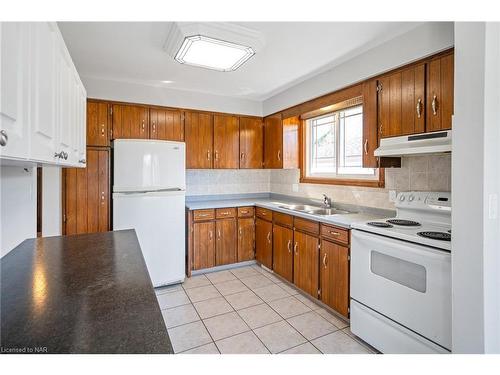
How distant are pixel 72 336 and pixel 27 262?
2.98 feet

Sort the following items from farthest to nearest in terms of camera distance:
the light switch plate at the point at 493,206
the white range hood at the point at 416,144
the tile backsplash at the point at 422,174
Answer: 1. the tile backsplash at the point at 422,174
2. the white range hood at the point at 416,144
3. the light switch plate at the point at 493,206

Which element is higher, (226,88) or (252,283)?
(226,88)

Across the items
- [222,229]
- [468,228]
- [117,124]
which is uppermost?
[117,124]

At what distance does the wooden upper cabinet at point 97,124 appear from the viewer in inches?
121

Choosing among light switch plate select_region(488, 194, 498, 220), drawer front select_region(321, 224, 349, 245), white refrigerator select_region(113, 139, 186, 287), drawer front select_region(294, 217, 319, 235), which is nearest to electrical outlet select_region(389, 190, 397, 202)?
drawer front select_region(321, 224, 349, 245)

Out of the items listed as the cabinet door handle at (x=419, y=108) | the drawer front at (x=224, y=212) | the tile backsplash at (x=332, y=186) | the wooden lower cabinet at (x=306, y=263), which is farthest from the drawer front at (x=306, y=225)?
the cabinet door handle at (x=419, y=108)

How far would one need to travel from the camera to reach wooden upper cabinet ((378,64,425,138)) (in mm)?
2047

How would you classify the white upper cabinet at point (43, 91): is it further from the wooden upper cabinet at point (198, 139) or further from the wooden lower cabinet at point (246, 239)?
the wooden lower cabinet at point (246, 239)

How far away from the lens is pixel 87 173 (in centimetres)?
298

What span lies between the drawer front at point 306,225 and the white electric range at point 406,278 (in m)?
0.52

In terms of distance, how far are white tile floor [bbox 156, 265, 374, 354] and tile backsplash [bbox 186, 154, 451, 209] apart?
3.90 ft

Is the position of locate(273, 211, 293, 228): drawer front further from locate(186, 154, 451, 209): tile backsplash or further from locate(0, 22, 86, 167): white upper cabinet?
locate(0, 22, 86, 167): white upper cabinet

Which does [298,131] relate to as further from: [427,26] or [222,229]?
[427,26]
